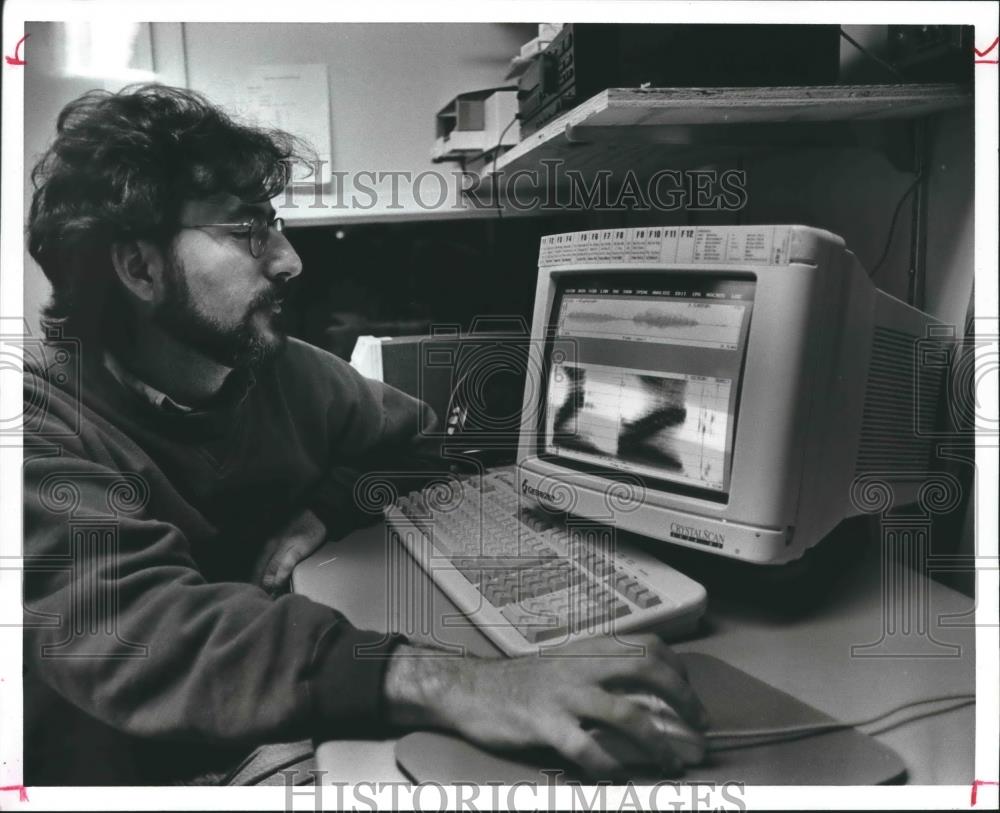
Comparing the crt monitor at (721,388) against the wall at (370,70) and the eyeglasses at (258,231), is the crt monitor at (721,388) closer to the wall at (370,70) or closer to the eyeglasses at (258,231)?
the wall at (370,70)

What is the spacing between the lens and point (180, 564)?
1.06 m

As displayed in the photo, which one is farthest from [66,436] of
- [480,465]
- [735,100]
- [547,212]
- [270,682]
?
[735,100]

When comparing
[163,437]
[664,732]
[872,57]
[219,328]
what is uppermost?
[872,57]

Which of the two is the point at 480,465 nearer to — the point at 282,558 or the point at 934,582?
the point at 282,558

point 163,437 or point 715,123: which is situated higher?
point 715,123

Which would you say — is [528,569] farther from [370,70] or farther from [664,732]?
[370,70]

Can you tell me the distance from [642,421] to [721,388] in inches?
4.3

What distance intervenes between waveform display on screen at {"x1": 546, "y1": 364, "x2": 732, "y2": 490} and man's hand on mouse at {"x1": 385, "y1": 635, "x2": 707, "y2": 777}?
23 centimetres

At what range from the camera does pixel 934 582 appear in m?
1.12

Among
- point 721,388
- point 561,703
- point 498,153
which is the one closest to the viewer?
point 561,703

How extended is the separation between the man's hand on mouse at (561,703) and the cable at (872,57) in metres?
0.81

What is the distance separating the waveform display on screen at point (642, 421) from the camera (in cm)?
99

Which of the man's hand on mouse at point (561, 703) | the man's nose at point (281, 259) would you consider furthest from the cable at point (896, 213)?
the man's nose at point (281, 259)

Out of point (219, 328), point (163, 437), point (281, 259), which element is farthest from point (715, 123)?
point (163, 437)
